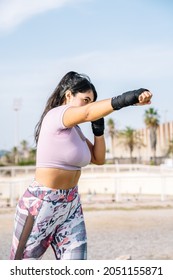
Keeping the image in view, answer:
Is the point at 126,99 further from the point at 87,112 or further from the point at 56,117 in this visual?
the point at 56,117

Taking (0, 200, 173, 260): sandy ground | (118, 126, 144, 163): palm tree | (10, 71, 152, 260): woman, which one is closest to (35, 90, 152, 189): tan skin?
(10, 71, 152, 260): woman

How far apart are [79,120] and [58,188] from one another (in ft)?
1.44

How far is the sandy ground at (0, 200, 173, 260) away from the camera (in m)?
8.40

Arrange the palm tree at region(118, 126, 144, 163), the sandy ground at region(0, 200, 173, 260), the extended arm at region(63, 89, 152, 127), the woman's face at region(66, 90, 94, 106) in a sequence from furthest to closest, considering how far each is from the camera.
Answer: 1. the palm tree at region(118, 126, 144, 163)
2. the sandy ground at region(0, 200, 173, 260)
3. the woman's face at region(66, 90, 94, 106)
4. the extended arm at region(63, 89, 152, 127)

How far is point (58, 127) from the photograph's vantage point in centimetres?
341

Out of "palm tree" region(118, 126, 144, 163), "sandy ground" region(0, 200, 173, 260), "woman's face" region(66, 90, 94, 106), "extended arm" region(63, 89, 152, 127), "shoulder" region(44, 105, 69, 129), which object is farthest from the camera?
"palm tree" region(118, 126, 144, 163)

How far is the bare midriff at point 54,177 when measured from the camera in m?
3.43

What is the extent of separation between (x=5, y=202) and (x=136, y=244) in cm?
937

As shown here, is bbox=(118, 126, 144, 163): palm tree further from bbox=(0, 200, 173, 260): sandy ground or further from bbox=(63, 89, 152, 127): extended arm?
bbox=(63, 89, 152, 127): extended arm

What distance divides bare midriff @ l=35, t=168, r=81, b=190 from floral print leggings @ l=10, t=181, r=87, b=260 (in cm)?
A: 3

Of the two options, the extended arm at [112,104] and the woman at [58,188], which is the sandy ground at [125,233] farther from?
the extended arm at [112,104]

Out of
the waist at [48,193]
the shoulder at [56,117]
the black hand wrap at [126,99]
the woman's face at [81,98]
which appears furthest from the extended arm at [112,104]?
the waist at [48,193]
